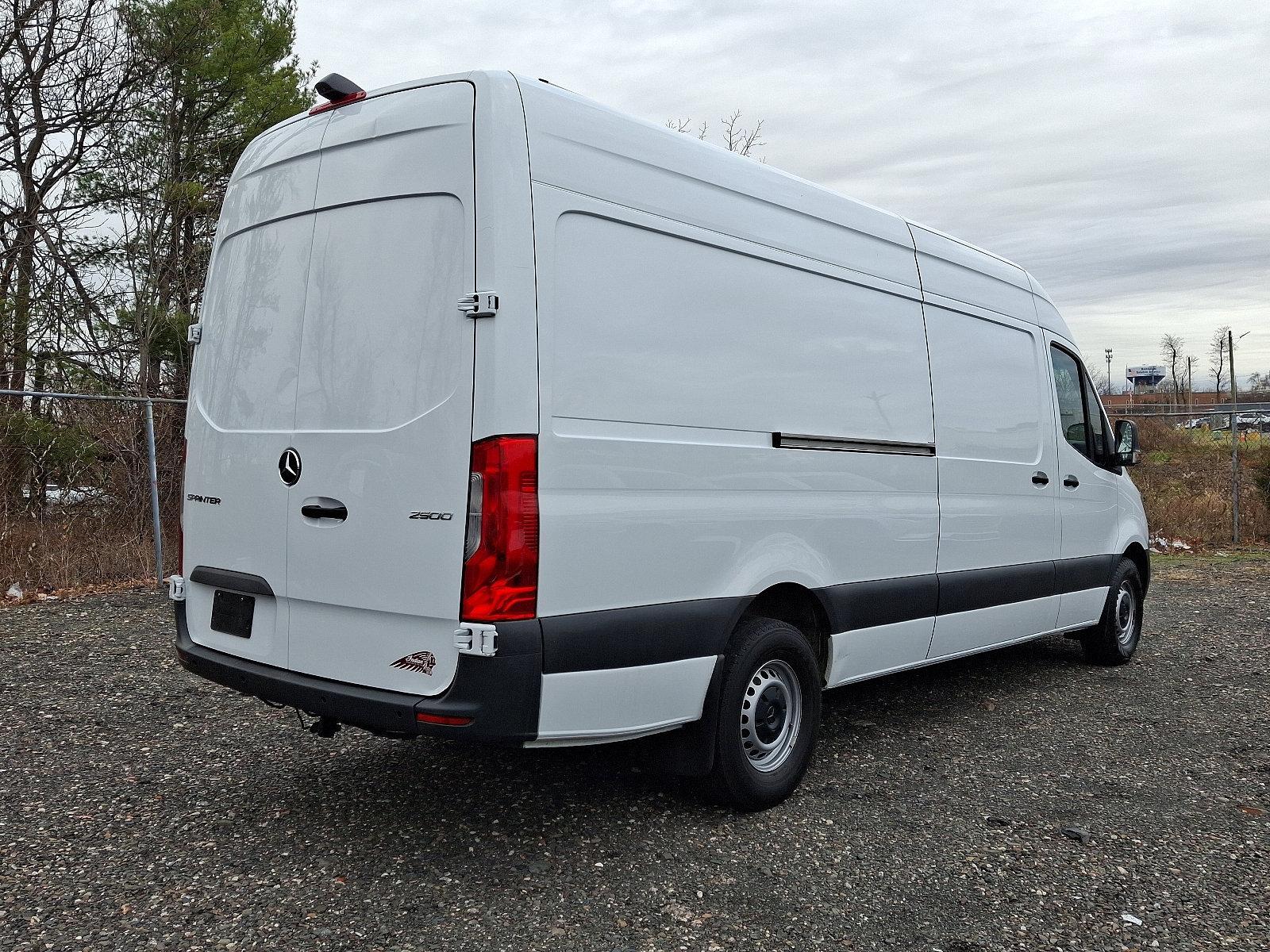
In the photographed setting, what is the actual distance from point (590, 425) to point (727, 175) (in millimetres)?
1336

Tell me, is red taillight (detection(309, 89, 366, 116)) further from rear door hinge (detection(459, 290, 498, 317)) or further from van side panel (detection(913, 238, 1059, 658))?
van side panel (detection(913, 238, 1059, 658))

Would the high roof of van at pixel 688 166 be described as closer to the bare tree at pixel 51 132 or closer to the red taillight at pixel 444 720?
the red taillight at pixel 444 720

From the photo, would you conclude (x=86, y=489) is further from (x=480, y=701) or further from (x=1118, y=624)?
(x=1118, y=624)

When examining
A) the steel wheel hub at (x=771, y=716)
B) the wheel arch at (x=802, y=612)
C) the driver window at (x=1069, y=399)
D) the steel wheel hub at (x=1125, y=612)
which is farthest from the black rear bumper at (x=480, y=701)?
the steel wheel hub at (x=1125, y=612)

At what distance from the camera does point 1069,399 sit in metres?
6.37

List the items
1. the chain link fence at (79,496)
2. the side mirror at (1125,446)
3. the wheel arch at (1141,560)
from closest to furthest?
1. the side mirror at (1125,446)
2. the wheel arch at (1141,560)
3. the chain link fence at (79,496)

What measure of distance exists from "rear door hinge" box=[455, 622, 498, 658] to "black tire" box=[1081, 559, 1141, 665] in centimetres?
505

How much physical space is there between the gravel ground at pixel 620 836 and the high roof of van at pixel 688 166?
2.29 m

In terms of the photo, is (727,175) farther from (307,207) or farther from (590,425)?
(307,207)

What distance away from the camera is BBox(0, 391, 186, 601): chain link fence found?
8.66 m

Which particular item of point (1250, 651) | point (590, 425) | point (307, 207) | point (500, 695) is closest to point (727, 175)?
point (590, 425)

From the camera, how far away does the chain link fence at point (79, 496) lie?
28.4 ft

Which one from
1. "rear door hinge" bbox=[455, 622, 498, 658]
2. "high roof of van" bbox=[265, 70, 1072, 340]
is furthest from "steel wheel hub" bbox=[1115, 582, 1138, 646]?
"rear door hinge" bbox=[455, 622, 498, 658]

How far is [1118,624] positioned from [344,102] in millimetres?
5827
